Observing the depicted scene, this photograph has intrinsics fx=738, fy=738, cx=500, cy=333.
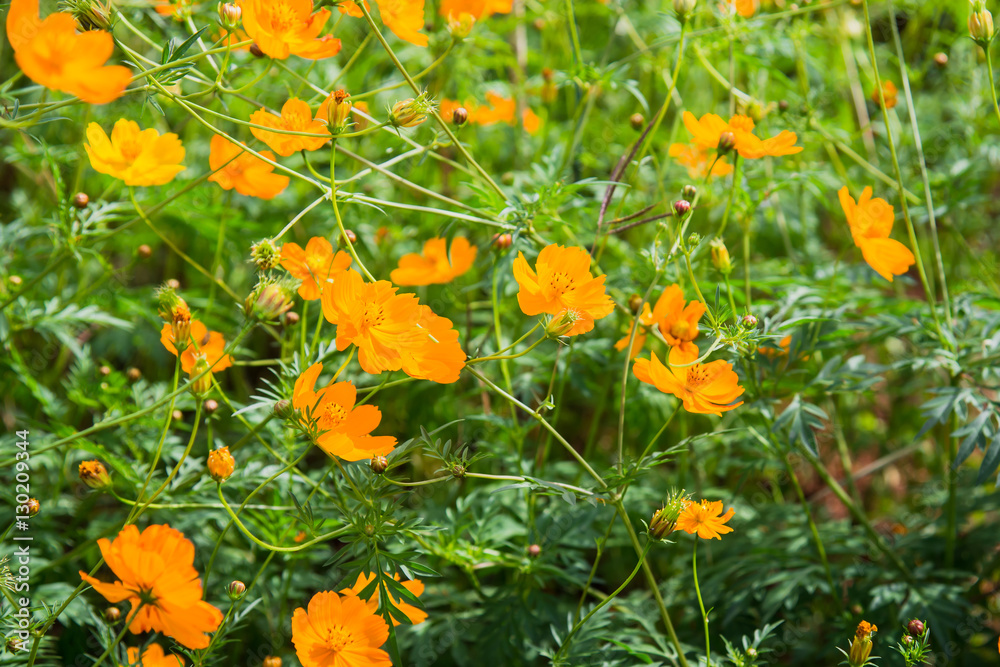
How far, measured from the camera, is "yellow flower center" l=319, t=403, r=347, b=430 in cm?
97

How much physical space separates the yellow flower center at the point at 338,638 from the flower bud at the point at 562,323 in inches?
18.7

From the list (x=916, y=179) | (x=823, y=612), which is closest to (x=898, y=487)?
(x=823, y=612)

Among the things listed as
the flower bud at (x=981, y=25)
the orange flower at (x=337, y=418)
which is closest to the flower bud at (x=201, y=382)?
the orange flower at (x=337, y=418)

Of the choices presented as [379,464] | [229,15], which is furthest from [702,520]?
[229,15]

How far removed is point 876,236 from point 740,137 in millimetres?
293

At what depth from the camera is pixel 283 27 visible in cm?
100

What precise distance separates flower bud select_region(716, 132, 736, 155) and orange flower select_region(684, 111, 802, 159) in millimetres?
11

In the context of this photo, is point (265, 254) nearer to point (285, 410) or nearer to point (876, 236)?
point (285, 410)

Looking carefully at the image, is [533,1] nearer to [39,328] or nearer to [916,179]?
[916,179]

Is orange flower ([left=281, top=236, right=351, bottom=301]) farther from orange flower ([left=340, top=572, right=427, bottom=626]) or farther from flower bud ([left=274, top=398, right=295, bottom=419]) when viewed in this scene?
orange flower ([left=340, top=572, right=427, bottom=626])

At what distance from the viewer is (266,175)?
1.21 m

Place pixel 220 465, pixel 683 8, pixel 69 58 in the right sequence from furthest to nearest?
1. pixel 683 8
2. pixel 220 465
3. pixel 69 58

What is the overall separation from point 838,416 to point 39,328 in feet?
5.66

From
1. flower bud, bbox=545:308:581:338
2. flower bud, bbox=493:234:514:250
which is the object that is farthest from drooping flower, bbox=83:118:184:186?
flower bud, bbox=545:308:581:338
